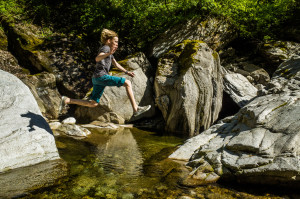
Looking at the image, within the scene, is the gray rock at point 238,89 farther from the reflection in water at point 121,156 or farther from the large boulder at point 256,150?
the reflection in water at point 121,156

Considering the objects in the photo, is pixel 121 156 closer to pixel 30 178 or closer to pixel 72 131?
pixel 30 178

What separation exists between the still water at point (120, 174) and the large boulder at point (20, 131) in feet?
1.99

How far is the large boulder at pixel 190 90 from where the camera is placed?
380 inches

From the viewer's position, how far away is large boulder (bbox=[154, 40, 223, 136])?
965 cm

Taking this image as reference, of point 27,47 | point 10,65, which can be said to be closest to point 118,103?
point 27,47

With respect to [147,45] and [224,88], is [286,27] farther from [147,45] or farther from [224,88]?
[147,45]

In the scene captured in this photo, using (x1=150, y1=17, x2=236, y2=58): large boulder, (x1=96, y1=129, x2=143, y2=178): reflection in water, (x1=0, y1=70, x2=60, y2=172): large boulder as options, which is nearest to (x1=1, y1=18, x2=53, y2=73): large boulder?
(x1=0, y1=70, x2=60, y2=172): large boulder

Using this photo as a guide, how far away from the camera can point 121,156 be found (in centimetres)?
565

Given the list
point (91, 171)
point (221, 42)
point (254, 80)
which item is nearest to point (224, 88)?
point (254, 80)

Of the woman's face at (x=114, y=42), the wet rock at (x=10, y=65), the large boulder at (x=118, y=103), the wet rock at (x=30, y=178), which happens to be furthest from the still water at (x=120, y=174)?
the wet rock at (x=10, y=65)

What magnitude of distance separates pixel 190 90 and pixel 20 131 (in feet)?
22.2

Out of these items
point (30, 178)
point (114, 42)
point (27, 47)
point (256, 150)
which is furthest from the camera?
point (27, 47)

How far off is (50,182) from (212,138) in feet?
13.4

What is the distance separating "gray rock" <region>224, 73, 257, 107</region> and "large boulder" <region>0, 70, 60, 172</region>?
27.7 ft
